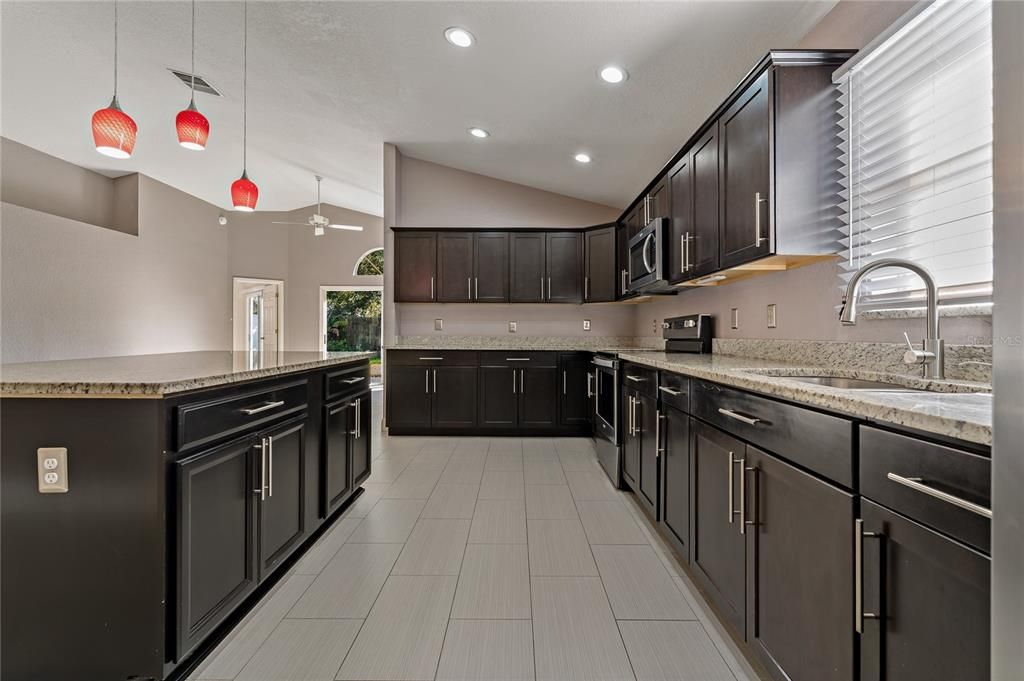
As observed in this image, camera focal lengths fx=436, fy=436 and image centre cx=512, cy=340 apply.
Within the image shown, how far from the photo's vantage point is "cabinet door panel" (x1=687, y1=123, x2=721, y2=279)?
7.48ft

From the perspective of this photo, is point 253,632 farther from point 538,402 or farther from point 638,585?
point 538,402

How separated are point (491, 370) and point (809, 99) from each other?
11.0ft

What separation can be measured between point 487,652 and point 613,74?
319 cm

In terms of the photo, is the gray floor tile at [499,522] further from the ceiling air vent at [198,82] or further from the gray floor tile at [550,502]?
the ceiling air vent at [198,82]

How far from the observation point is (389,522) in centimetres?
249

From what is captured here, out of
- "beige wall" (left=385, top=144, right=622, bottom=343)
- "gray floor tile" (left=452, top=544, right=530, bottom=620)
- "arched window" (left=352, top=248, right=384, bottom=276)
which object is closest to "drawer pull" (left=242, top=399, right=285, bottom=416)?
"gray floor tile" (left=452, top=544, right=530, bottom=620)

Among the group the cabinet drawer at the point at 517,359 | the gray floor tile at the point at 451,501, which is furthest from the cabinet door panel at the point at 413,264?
the gray floor tile at the point at 451,501

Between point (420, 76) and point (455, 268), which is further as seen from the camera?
point (455, 268)

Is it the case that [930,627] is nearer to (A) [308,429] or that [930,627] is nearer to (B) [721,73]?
(A) [308,429]

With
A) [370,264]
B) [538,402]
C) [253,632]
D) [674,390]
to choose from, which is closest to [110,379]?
[253,632]

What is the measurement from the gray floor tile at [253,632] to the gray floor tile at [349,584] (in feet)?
0.16

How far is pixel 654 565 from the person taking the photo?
6.63ft

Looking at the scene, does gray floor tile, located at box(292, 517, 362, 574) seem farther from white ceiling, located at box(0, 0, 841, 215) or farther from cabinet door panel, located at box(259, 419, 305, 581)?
white ceiling, located at box(0, 0, 841, 215)

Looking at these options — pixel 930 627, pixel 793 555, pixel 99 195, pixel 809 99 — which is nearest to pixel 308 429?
pixel 793 555
